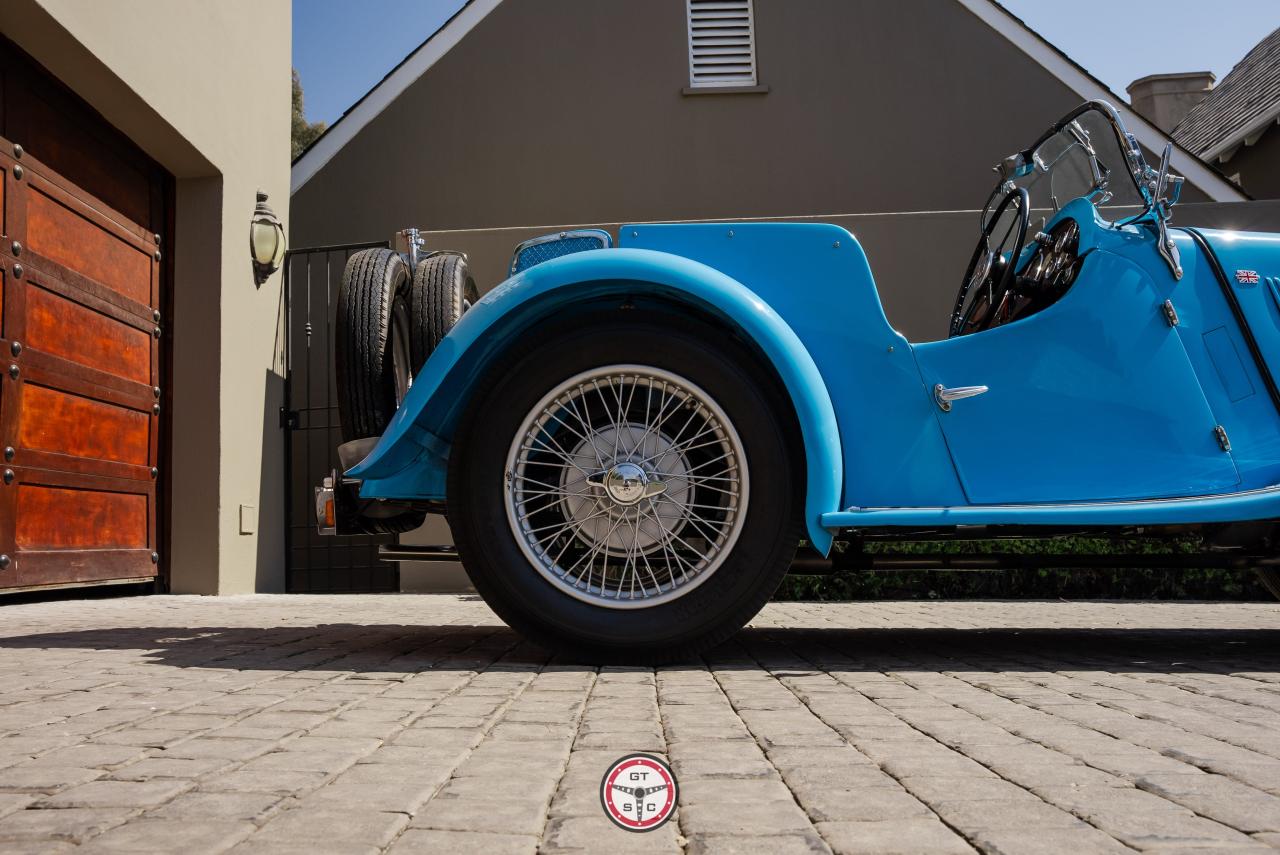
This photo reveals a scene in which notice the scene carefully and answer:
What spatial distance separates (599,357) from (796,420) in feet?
2.07

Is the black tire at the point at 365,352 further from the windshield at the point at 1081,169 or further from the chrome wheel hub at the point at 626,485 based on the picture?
the windshield at the point at 1081,169

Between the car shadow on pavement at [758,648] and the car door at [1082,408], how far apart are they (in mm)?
578

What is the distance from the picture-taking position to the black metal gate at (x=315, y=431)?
28.6 feet

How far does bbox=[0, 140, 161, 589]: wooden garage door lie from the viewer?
5.36 meters

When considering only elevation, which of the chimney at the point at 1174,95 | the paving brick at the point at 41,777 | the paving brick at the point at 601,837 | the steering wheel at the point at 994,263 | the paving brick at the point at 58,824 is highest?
the chimney at the point at 1174,95

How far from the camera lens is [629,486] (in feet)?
10.3

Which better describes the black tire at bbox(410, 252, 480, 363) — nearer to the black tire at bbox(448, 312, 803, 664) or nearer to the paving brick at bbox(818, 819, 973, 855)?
the black tire at bbox(448, 312, 803, 664)

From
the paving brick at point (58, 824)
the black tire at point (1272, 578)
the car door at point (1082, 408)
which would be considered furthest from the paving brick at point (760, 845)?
the black tire at point (1272, 578)

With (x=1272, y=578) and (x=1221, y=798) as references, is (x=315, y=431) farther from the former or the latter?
(x=1221, y=798)

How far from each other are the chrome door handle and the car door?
0.05ft

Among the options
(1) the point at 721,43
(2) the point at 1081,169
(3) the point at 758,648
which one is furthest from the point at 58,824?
(1) the point at 721,43

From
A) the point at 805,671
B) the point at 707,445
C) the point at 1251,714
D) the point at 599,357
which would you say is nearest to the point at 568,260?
the point at 599,357

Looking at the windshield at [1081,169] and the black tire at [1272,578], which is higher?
the windshield at [1081,169]

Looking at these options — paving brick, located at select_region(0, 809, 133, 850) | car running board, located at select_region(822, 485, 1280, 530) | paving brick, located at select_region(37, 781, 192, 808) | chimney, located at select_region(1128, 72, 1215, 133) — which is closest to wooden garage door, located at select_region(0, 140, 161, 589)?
paving brick, located at select_region(37, 781, 192, 808)
